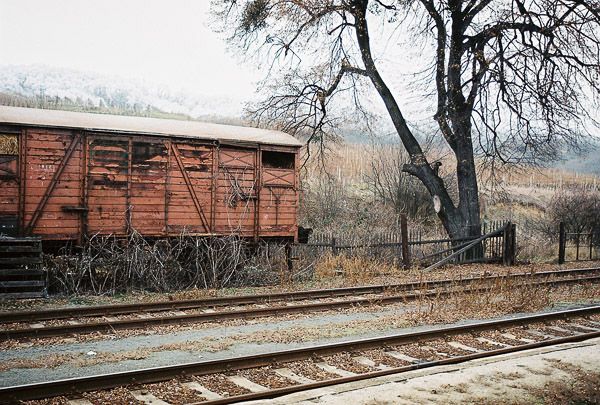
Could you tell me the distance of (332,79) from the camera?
970 inches

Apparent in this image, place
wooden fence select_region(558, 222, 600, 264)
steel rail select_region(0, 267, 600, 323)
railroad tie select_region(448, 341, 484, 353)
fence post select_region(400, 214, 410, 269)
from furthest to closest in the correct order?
1. wooden fence select_region(558, 222, 600, 264)
2. fence post select_region(400, 214, 410, 269)
3. steel rail select_region(0, 267, 600, 323)
4. railroad tie select_region(448, 341, 484, 353)

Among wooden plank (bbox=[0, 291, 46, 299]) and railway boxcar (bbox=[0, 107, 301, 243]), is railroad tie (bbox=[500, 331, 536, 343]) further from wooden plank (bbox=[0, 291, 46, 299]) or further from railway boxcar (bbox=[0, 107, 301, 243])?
wooden plank (bbox=[0, 291, 46, 299])

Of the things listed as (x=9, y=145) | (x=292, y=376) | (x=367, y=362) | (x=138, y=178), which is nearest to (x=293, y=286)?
(x=138, y=178)

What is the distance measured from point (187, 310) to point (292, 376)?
16.2ft

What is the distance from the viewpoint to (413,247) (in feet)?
76.3

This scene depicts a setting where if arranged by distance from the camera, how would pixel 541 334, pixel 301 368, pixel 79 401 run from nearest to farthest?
1. pixel 79 401
2. pixel 301 368
3. pixel 541 334

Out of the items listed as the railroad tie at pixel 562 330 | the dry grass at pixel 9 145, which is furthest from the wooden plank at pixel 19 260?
the railroad tie at pixel 562 330

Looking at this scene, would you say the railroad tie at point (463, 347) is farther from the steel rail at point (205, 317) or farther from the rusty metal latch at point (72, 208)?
the rusty metal latch at point (72, 208)

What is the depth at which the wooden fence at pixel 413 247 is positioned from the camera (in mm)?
19969

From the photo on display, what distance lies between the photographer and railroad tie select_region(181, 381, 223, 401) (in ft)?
21.8

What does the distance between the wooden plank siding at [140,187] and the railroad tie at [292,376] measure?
8.10m

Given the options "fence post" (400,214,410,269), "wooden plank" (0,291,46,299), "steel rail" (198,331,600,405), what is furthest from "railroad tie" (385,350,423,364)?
"fence post" (400,214,410,269)

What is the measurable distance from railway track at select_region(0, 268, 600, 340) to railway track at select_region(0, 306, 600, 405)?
277 cm

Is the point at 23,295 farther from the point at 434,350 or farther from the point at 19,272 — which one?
the point at 434,350
